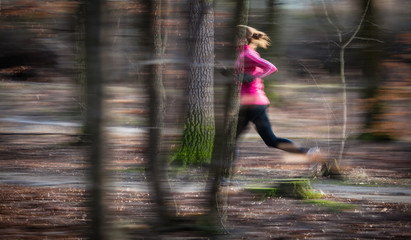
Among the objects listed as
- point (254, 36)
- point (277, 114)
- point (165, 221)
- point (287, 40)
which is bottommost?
point (277, 114)

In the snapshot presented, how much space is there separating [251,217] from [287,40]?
4264 millimetres

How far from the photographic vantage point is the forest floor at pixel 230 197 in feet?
15.3

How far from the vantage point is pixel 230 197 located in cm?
602

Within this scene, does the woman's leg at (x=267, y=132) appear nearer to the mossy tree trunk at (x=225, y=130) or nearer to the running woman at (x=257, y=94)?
the running woman at (x=257, y=94)

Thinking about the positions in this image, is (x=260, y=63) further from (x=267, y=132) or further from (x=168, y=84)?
(x=168, y=84)

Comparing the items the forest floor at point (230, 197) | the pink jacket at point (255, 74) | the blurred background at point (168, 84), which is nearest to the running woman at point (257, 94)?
the pink jacket at point (255, 74)

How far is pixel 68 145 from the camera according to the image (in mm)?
11023

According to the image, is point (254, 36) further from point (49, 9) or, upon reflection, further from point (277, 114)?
point (277, 114)

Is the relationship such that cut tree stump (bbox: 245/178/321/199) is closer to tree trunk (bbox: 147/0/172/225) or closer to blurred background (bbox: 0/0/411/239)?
blurred background (bbox: 0/0/411/239)

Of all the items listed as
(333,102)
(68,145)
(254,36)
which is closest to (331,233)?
(254,36)

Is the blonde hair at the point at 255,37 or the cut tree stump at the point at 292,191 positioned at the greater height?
the blonde hair at the point at 255,37

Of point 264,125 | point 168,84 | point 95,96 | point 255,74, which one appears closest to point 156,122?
point 168,84

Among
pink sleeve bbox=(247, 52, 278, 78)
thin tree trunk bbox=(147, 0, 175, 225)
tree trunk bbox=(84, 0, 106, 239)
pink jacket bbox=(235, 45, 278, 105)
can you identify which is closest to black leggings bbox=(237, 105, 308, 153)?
pink jacket bbox=(235, 45, 278, 105)

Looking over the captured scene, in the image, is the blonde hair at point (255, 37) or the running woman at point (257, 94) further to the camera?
the running woman at point (257, 94)
